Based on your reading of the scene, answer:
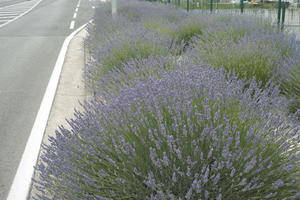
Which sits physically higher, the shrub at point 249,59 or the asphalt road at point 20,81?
the shrub at point 249,59

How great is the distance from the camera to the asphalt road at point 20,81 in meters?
4.17

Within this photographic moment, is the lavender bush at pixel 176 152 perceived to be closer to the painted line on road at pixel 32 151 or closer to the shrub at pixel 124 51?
the painted line on road at pixel 32 151

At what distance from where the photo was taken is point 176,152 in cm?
214

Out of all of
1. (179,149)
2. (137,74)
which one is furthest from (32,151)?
(179,149)

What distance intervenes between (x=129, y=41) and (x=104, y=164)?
144 inches

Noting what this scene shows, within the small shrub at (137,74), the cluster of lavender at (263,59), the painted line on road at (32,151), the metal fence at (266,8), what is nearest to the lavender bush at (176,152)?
the painted line on road at (32,151)

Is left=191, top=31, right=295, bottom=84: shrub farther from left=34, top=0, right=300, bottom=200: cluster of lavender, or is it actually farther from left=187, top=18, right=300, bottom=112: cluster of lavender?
left=34, top=0, right=300, bottom=200: cluster of lavender

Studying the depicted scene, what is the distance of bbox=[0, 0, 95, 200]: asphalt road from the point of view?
164 inches

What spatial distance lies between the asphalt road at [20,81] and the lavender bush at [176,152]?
1.25 m

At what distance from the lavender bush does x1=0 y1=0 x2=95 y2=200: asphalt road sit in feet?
4.09

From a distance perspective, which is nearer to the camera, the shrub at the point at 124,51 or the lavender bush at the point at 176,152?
the lavender bush at the point at 176,152

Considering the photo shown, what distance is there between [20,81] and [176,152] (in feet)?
19.3

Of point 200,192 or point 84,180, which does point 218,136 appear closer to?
point 200,192

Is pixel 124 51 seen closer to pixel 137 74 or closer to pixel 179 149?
pixel 137 74
